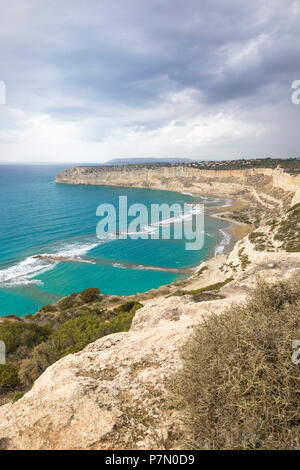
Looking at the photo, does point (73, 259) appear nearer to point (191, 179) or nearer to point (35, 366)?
point (35, 366)

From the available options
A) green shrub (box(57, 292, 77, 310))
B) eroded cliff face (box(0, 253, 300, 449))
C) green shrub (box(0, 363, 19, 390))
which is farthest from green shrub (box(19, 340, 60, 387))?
green shrub (box(57, 292, 77, 310))

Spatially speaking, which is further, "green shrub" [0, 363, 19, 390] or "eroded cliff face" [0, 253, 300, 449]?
"green shrub" [0, 363, 19, 390]

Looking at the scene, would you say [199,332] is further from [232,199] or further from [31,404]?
[232,199]

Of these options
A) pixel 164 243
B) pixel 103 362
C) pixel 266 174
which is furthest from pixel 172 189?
pixel 103 362

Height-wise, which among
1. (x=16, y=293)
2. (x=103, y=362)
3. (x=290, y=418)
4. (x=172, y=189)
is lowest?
(x=16, y=293)

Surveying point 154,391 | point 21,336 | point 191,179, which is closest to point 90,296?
point 21,336

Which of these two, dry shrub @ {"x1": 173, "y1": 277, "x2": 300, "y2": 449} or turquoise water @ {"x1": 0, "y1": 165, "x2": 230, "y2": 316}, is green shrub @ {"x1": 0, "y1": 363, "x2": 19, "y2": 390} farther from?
turquoise water @ {"x1": 0, "y1": 165, "x2": 230, "y2": 316}

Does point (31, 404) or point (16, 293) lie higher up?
point (31, 404)

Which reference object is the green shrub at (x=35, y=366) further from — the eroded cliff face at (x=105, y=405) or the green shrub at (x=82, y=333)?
the eroded cliff face at (x=105, y=405)
